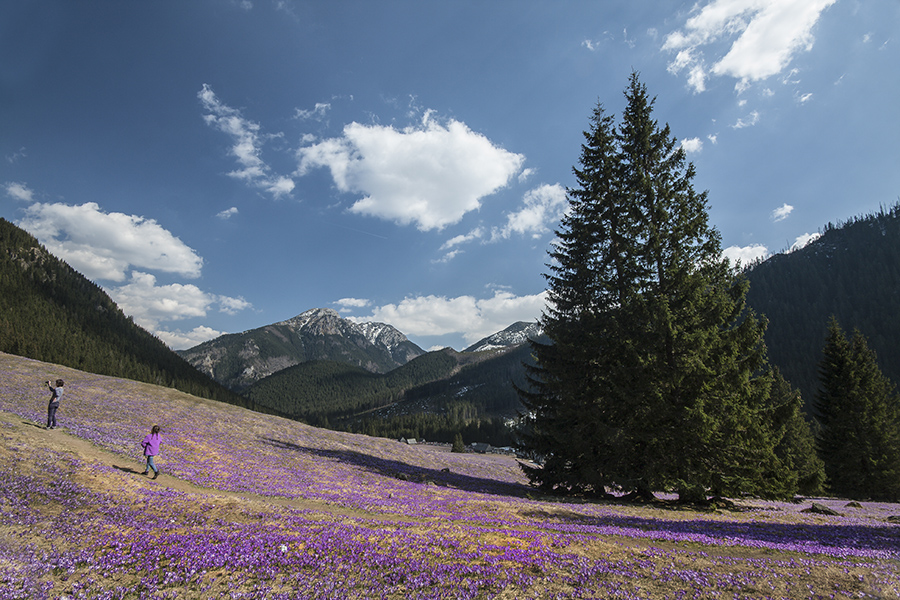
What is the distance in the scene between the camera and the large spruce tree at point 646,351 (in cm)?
1634

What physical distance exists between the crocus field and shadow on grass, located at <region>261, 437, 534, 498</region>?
5952mm

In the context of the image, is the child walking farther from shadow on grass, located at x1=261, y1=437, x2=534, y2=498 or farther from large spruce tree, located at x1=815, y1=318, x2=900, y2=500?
large spruce tree, located at x1=815, y1=318, x2=900, y2=500

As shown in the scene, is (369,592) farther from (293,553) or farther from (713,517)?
(713,517)

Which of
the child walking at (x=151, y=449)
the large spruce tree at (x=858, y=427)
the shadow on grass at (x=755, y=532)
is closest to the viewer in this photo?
the shadow on grass at (x=755, y=532)

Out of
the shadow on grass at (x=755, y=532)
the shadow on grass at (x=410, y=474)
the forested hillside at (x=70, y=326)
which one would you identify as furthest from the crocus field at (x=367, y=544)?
the forested hillside at (x=70, y=326)

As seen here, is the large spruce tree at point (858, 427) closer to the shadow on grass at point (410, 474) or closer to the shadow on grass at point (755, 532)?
the shadow on grass at point (755, 532)

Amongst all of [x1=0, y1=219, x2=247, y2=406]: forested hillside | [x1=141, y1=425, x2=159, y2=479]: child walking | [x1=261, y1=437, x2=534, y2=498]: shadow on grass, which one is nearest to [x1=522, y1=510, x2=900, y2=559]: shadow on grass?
[x1=261, y1=437, x2=534, y2=498]: shadow on grass

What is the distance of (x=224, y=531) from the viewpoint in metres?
8.77

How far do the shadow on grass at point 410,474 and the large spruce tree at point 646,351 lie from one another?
153 inches

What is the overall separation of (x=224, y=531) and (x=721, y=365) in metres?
19.6

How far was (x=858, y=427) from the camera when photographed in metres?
33.8

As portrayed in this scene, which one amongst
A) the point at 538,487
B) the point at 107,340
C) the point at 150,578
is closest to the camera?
the point at 150,578

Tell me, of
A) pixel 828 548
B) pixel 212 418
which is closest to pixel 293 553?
pixel 828 548

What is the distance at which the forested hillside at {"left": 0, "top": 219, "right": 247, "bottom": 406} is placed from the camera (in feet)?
305
